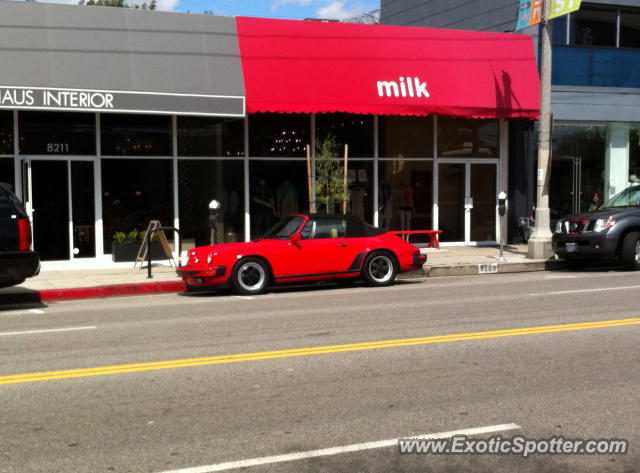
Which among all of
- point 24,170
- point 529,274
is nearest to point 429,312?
point 529,274

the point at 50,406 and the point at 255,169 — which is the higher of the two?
the point at 255,169

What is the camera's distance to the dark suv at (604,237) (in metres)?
15.6

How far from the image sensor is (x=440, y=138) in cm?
2022

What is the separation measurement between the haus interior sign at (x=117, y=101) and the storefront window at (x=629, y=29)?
461 inches

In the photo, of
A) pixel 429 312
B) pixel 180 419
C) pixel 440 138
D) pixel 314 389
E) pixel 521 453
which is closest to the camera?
pixel 521 453

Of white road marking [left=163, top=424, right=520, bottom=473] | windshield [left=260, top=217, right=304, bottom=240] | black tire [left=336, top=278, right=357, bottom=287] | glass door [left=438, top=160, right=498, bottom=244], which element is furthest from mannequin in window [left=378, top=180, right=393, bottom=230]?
white road marking [left=163, top=424, right=520, bottom=473]

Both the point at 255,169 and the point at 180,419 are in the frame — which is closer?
the point at 180,419

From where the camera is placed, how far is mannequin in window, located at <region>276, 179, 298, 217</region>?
18.8m

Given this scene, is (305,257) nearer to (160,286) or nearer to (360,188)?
(160,286)

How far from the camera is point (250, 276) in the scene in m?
13.1

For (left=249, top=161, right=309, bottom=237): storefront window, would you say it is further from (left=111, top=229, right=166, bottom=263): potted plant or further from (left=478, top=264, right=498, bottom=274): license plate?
(left=478, top=264, right=498, bottom=274): license plate

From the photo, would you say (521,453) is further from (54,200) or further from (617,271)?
(54,200)

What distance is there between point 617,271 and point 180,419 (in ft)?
41.6

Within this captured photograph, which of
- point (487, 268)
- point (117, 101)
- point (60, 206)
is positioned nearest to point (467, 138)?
point (487, 268)
